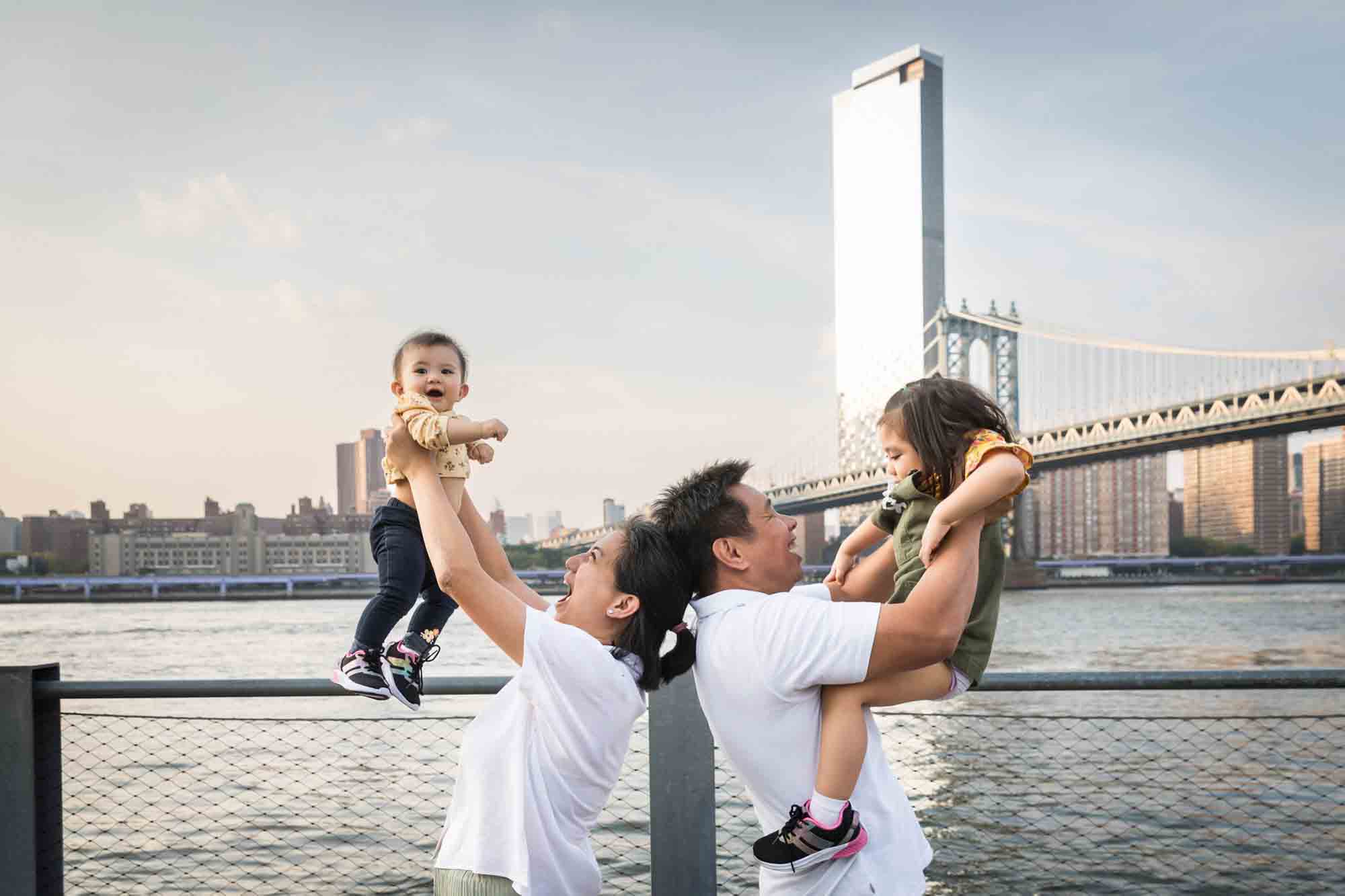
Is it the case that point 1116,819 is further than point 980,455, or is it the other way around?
point 1116,819

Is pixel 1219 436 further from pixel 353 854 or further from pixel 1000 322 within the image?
pixel 353 854

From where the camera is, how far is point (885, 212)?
8056cm

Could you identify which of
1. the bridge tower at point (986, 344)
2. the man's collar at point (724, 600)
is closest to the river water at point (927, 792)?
the man's collar at point (724, 600)

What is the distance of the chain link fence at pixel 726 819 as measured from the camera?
230 inches

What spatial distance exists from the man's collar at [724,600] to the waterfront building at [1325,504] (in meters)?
69.0

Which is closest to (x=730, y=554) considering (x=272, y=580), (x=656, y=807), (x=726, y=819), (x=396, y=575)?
(x=396, y=575)

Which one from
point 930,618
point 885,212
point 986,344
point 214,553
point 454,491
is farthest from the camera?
point 885,212

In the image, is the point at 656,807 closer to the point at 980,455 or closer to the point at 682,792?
the point at 682,792

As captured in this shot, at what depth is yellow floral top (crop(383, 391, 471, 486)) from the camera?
1.58 m

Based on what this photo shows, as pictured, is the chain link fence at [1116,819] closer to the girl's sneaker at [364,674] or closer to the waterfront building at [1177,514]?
the girl's sneaker at [364,674]

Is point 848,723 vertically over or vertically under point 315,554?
over

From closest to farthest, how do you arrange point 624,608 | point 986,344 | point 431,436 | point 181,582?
point 624,608 → point 431,436 → point 986,344 → point 181,582

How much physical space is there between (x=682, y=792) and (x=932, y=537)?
0.96 metres

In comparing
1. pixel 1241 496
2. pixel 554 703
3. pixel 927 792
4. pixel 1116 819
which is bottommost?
pixel 927 792
